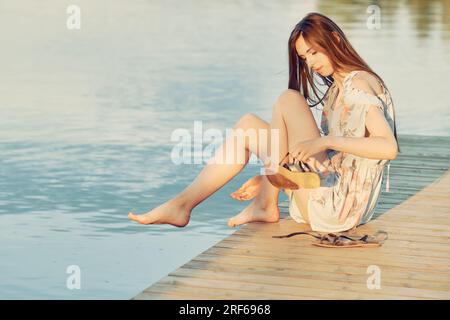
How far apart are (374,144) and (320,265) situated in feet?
1.73

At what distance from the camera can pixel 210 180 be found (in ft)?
15.7

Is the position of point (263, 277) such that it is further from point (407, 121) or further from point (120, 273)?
point (407, 121)

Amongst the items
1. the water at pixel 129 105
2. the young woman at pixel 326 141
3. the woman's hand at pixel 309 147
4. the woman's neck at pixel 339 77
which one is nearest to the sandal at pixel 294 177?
the young woman at pixel 326 141

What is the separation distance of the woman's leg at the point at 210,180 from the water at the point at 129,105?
44cm

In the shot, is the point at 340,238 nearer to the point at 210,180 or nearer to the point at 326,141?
the point at 326,141

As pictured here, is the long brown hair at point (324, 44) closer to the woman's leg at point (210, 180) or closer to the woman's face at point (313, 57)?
the woman's face at point (313, 57)

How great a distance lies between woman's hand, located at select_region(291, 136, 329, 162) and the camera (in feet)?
14.4

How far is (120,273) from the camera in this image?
5246 millimetres

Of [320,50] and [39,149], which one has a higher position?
[320,50]

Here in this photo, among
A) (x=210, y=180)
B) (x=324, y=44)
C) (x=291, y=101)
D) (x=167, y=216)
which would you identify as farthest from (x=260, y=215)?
(x=324, y=44)

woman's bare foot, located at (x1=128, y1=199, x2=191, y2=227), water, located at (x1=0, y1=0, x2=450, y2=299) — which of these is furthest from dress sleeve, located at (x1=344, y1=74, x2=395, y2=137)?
water, located at (x1=0, y1=0, x2=450, y2=299)

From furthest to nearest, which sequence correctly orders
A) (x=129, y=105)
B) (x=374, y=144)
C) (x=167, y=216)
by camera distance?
(x=129, y=105), (x=167, y=216), (x=374, y=144)

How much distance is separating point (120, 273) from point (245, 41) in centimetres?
913

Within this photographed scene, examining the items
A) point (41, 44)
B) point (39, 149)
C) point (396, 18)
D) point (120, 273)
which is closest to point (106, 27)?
point (41, 44)
